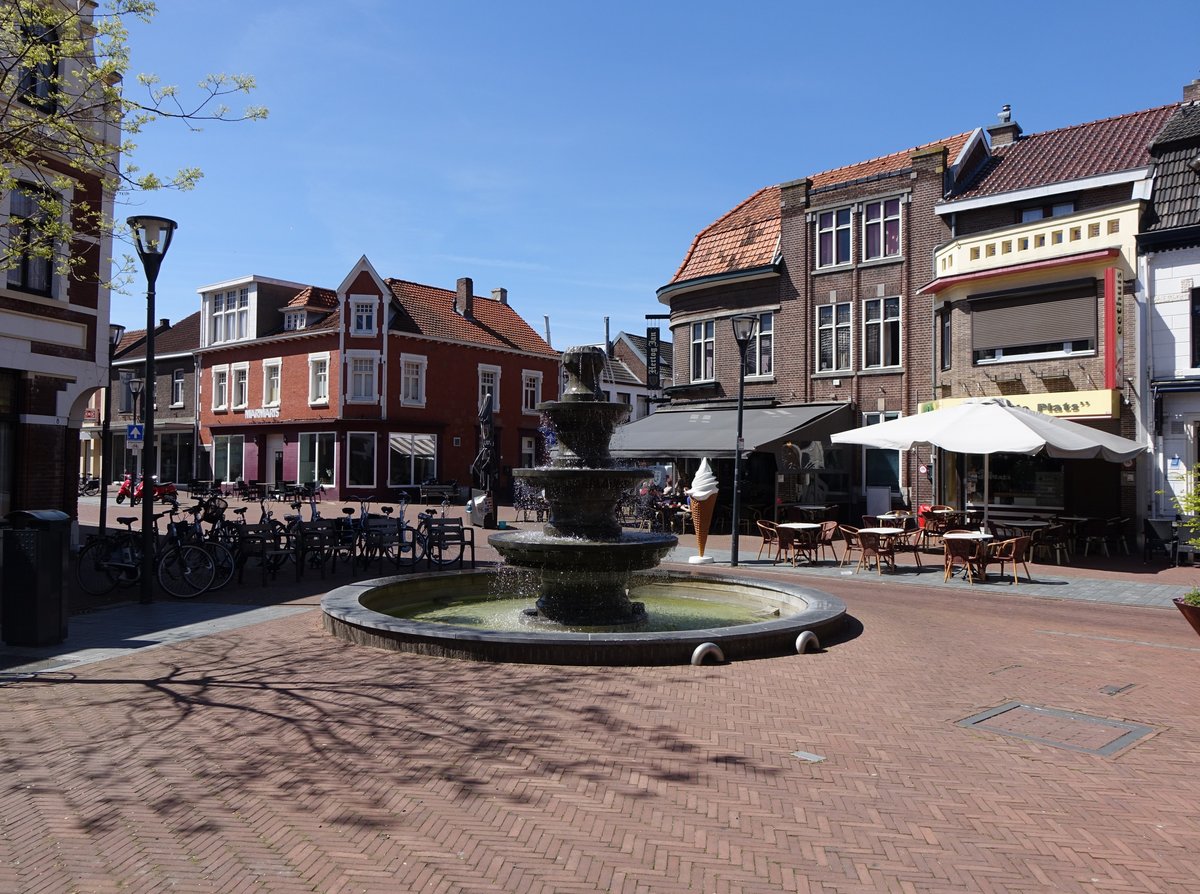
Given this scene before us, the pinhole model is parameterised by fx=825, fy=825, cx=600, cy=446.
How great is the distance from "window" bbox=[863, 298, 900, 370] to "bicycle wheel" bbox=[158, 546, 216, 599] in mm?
18369

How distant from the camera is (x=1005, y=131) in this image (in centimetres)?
2467

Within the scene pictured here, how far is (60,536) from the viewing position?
802 centimetres

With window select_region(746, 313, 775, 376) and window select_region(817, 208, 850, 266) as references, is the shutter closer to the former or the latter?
window select_region(817, 208, 850, 266)

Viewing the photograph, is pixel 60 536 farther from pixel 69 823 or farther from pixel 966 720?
pixel 966 720

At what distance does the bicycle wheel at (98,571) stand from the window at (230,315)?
1169 inches

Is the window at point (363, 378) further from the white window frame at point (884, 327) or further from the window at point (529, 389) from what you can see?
the white window frame at point (884, 327)

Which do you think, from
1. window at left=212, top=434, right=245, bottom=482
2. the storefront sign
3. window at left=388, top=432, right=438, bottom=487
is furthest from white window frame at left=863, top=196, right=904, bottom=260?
window at left=212, top=434, right=245, bottom=482

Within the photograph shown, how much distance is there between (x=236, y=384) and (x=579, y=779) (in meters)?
40.7

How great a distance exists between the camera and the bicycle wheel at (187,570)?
11547mm

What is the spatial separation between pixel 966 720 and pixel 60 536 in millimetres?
8221

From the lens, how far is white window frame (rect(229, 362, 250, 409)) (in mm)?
40531

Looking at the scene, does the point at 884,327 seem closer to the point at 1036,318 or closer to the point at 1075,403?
the point at 1036,318

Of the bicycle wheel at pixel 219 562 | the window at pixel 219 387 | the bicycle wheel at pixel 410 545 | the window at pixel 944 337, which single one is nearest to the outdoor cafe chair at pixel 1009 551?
the window at pixel 944 337

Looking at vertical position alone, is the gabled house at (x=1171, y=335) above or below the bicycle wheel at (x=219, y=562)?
above
